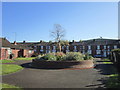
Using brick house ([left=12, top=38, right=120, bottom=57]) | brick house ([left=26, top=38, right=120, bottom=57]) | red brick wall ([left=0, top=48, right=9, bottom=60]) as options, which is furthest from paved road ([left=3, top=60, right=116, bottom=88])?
brick house ([left=26, top=38, right=120, bottom=57])

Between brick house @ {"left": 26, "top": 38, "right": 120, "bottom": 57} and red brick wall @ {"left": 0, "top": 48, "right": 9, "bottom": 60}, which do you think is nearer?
red brick wall @ {"left": 0, "top": 48, "right": 9, "bottom": 60}

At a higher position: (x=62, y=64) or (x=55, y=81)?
(x=62, y=64)

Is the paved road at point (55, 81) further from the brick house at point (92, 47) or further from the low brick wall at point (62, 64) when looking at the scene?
the brick house at point (92, 47)

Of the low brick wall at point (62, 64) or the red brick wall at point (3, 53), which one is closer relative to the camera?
the low brick wall at point (62, 64)

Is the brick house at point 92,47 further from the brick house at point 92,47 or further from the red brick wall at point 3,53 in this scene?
the red brick wall at point 3,53

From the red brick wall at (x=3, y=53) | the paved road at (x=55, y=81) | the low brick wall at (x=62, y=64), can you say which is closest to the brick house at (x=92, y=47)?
the red brick wall at (x=3, y=53)

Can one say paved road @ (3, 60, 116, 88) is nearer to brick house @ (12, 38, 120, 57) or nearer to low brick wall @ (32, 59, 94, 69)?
low brick wall @ (32, 59, 94, 69)

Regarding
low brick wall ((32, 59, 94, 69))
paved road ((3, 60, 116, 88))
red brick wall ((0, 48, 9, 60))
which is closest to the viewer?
paved road ((3, 60, 116, 88))

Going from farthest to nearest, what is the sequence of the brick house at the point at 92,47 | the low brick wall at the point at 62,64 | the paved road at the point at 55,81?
1. the brick house at the point at 92,47
2. the low brick wall at the point at 62,64
3. the paved road at the point at 55,81

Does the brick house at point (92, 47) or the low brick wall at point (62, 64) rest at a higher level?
the brick house at point (92, 47)

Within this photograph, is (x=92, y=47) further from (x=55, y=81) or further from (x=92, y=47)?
(x=55, y=81)

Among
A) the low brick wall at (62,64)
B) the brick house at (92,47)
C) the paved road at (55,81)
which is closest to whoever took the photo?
the paved road at (55,81)

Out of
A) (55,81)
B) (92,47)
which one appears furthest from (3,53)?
(92,47)

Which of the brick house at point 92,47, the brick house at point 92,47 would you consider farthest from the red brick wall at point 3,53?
the brick house at point 92,47
